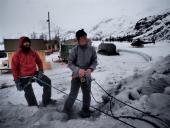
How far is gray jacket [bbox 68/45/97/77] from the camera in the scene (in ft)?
17.9

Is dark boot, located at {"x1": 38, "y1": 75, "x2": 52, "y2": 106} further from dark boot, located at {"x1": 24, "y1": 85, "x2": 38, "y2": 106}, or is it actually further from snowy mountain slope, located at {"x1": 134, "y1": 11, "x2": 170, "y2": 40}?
snowy mountain slope, located at {"x1": 134, "y1": 11, "x2": 170, "y2": 40}

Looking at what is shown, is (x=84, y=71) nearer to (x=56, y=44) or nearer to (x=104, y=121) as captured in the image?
(x=104, y=121)

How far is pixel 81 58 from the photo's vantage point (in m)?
5.49

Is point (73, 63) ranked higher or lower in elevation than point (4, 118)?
higher

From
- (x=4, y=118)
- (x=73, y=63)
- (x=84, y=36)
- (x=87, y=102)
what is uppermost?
(x=84, y=36)

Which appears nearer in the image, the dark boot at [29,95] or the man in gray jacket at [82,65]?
the man in gray jacket at [82,65]

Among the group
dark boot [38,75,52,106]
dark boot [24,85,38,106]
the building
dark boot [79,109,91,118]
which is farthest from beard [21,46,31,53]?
the building

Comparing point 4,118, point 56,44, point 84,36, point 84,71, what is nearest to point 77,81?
point 84,71

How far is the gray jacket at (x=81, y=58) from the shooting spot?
215 inches

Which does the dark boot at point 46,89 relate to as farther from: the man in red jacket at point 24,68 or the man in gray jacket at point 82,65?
the man in gray jacket at point 82,65

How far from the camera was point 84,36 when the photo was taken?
209 inches

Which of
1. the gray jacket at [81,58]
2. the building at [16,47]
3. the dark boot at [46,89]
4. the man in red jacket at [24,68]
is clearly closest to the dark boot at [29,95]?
the man in red jacket at [24,68]

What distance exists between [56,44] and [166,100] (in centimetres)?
4011

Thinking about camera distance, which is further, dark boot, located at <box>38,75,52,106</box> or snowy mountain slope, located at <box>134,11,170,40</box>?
snowy mountain slope, located at <box>134,11,170,40</box>
